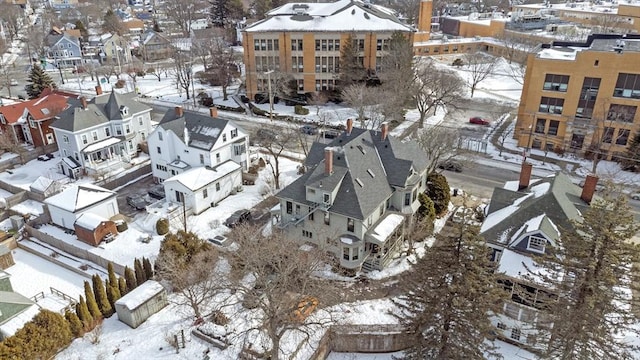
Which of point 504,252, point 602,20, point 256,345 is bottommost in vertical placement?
point 256,345

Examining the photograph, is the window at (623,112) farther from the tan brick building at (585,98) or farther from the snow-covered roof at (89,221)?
the snow-covered roof at (89,221)

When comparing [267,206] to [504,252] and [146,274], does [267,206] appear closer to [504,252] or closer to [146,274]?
[146,274]

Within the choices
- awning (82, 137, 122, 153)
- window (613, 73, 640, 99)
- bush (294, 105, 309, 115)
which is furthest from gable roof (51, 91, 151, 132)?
window (613, 73, 640, 99)

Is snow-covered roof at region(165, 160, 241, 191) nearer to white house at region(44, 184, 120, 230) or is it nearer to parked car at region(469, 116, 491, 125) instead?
white house at region(44, 184, 120, 230)

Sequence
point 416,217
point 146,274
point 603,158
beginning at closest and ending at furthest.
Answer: point 146,274
point 416,217
point 603,158

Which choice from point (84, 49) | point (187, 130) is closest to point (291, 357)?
point (187, 130)

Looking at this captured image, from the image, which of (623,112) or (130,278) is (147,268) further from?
(623,112)
